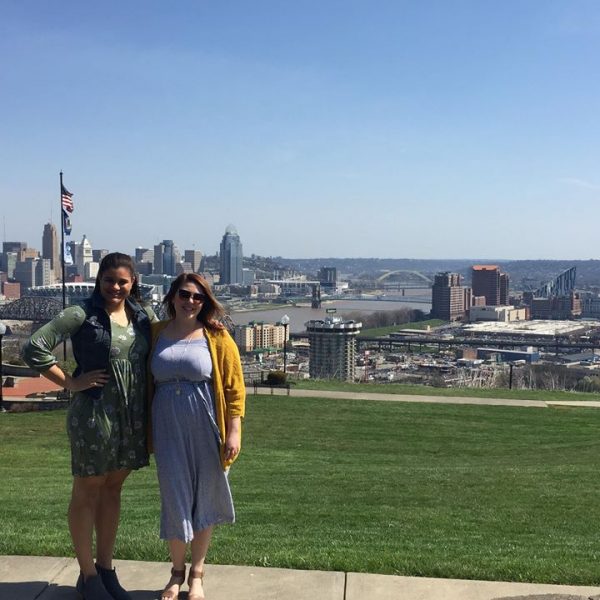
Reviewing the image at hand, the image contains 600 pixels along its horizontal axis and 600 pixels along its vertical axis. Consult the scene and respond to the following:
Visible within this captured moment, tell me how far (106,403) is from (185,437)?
1.18 feet

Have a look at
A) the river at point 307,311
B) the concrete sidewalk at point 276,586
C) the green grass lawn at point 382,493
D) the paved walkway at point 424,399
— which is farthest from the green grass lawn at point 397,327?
the concrete sidewalk at point 276,586

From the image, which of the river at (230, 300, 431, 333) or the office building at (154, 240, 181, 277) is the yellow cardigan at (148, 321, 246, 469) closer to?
the river at (230, 300, 431, 333)

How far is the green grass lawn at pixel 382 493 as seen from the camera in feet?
12.8

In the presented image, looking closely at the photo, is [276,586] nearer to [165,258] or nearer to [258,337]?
[258,337]

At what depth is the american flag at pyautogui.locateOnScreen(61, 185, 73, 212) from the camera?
19.4 metres

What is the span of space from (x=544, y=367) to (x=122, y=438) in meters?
56.2

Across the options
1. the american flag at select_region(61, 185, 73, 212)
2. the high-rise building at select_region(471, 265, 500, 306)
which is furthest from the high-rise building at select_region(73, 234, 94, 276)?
the american flag at select_region(61, 185, 73, 212)

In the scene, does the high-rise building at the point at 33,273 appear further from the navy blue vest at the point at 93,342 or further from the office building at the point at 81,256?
the navy blue vest at the point at 93,342

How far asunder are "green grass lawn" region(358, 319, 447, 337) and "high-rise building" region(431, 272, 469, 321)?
3932mm

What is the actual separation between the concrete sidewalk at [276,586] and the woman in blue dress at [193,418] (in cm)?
20

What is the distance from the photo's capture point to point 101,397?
10.2 feet

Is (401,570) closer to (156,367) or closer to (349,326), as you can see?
(156,367)

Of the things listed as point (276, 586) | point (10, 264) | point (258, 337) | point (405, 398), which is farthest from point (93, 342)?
point (10, 264)

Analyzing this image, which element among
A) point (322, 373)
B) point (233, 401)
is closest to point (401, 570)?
point (233, 401)
